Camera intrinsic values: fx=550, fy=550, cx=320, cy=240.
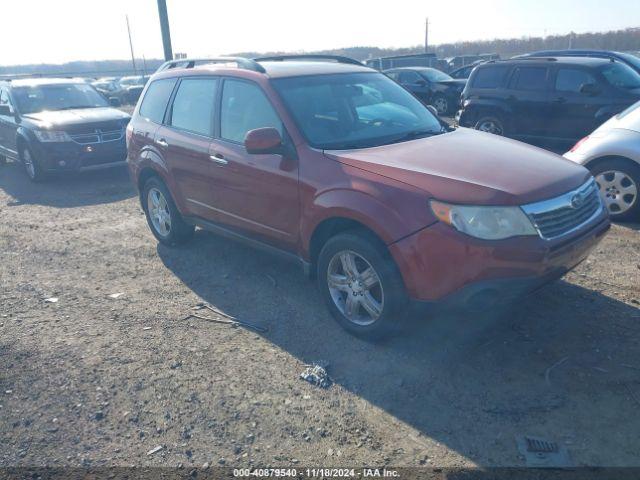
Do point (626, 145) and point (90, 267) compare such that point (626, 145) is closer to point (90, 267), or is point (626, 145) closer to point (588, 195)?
point (588, 195)

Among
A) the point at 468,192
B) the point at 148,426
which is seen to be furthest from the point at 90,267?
the point at 468,192

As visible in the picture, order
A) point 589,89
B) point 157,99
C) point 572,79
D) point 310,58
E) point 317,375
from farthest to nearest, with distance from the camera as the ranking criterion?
1. point 572,79
2. point 589,89
3. point 157,99
4. point 310,58
5. point 317,375

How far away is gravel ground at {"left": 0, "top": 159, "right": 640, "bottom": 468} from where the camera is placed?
3072mm

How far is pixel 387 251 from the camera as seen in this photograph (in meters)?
3.72

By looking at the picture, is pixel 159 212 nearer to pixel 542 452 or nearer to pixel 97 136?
pixel 97 136

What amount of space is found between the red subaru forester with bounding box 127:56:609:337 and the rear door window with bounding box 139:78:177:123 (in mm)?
27

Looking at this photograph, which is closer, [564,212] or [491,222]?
[491,222]

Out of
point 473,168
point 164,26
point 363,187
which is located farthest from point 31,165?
point 473,168

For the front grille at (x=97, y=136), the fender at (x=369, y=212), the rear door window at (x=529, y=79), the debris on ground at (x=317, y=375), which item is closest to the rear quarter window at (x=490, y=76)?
the rear door window at (x=529, y=79)

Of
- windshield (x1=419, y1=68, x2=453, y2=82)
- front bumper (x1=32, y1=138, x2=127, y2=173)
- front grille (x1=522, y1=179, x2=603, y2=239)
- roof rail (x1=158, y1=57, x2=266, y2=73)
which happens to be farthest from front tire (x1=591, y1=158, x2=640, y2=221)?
windshield (x1=419, y1=68, x2=453, y2=82)

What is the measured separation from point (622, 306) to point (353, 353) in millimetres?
2201

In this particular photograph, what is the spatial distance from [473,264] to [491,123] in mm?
8125

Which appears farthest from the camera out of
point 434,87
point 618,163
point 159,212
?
point 434,87

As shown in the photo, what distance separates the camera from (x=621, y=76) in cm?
940
